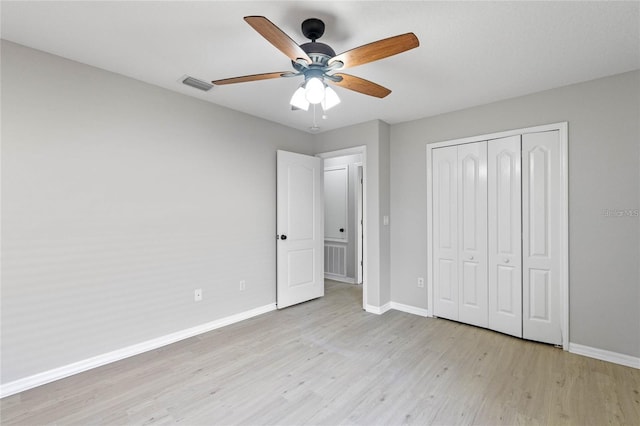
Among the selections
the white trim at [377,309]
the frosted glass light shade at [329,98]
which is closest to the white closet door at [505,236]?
the white trim at [377,309]

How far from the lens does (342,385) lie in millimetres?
2279

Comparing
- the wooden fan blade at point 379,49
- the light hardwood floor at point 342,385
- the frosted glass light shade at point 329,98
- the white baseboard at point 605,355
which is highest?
the wooden fan blade at point 379,49

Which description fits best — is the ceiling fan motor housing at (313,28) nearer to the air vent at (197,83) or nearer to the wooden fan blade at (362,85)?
the wooden fan blade at (362,85)

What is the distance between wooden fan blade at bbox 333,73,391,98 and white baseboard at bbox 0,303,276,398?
2.81m

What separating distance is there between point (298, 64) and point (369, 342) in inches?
103

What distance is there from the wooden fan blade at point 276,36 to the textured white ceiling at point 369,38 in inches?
11.5

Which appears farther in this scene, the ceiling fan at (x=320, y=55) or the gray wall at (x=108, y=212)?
the gray wall at (x=108, y=212)

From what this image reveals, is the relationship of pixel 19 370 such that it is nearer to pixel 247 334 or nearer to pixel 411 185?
pixel 247 334

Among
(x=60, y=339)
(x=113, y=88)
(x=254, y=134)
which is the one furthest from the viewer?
(x=254, y=134)

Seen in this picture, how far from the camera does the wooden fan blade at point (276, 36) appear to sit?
4.64ft

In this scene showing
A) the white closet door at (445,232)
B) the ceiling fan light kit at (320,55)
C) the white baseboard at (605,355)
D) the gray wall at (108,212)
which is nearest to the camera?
the ceiling fan light kit at (320,55)

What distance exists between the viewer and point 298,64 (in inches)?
76.4

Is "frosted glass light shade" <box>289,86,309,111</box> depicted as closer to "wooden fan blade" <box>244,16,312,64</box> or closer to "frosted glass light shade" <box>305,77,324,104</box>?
"frosted glass light shade" <box>305,77,324,104</box>

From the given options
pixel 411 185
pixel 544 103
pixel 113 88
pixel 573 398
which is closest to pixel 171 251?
pixel 113 88
